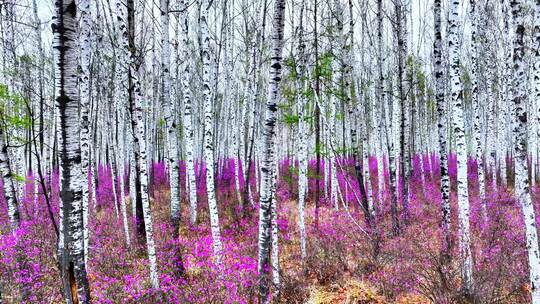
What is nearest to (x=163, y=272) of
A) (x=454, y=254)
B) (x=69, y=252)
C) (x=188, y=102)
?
(x=188, y=102)

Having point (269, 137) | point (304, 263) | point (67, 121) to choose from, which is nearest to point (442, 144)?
point (304, 263)

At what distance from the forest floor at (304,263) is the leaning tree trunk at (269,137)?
58cm

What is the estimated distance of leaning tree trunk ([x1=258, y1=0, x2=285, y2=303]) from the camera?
421 centimetres

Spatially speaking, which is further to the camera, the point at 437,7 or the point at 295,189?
the point at 295,189

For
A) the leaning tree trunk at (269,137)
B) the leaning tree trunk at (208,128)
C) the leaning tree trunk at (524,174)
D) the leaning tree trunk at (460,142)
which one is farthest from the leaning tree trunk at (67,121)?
the leaning tree trunk at (460,142)

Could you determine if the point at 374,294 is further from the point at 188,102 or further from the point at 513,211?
the point at 513,211

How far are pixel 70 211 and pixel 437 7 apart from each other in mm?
7241

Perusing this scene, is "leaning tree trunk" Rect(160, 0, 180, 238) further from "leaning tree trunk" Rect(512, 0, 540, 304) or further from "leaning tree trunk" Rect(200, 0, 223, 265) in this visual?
"leaning tree trunk" Rect(512, 0, 540, 304)

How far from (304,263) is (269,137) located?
147 inches

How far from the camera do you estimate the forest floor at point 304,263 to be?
5230mm

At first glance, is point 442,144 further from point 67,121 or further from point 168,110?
point 67,121

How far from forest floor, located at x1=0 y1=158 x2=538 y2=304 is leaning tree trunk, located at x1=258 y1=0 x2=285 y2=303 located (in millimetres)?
578

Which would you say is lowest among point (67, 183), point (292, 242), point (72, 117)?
point (292, 242)

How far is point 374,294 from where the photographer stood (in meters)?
5.51
